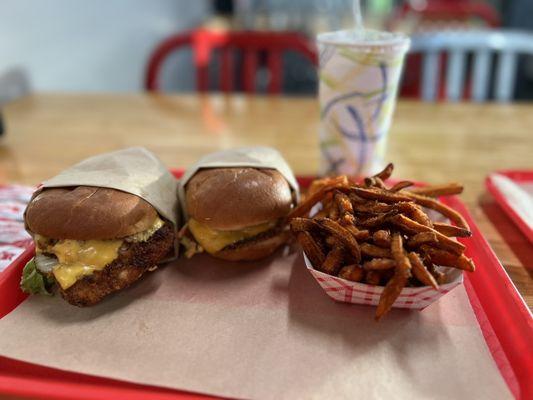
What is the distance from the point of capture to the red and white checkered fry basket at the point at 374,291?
0.83 metres

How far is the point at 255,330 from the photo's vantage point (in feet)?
2.76

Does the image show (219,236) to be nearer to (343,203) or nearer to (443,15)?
(343,203)

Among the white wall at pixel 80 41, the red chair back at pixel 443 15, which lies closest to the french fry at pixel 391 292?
the white wall at pixel 80 41

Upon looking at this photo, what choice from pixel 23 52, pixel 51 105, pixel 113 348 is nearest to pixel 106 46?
pixel 23 52

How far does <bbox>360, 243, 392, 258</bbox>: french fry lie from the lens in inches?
32.8

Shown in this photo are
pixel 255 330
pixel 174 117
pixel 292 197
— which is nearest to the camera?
pixel 255 330

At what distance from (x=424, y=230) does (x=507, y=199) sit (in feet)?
1.75

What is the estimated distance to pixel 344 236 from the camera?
85cm

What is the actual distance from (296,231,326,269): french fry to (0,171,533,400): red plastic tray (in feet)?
1.01

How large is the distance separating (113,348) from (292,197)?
51 cm

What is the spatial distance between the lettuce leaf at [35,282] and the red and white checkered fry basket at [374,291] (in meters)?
0.51

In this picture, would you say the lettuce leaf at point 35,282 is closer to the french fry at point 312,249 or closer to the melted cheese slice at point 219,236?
the melted cheese slice at point 219,236

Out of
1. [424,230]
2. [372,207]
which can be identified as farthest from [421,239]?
[372,207]

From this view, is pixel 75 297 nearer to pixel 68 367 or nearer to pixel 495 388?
pixel 68 367
